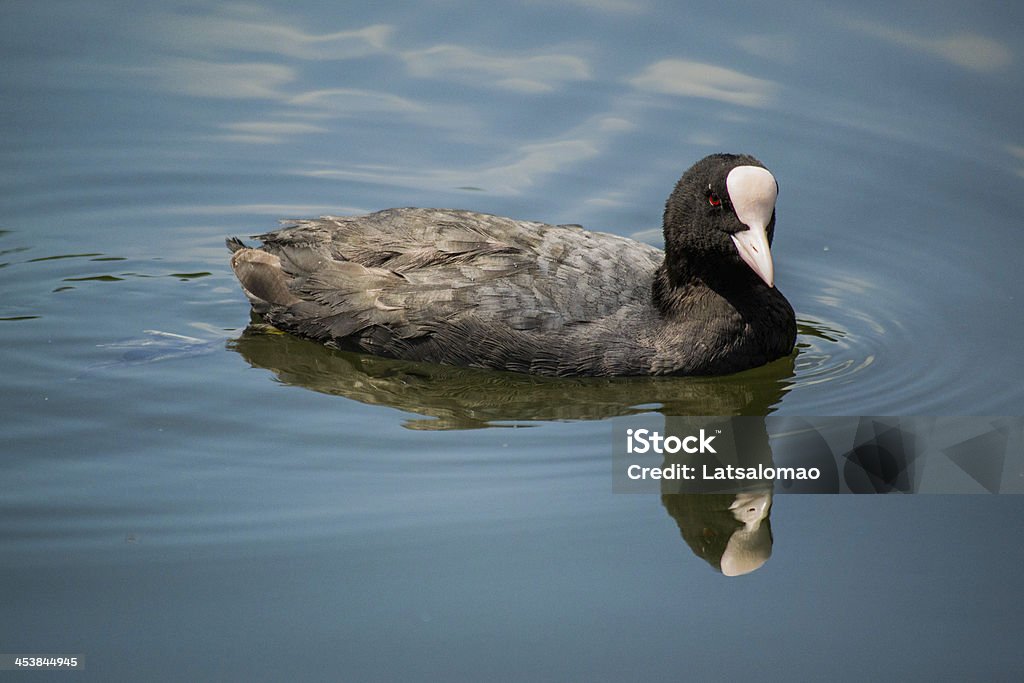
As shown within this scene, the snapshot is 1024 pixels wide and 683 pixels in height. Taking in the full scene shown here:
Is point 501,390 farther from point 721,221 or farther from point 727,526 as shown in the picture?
point 727,526

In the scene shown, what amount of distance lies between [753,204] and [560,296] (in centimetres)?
109

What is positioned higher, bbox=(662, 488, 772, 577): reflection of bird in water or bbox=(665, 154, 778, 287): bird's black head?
bbox=(665, 154, 778, 287): bird's black head

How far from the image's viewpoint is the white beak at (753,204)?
23.1 ft

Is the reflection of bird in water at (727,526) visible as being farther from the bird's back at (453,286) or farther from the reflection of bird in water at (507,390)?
the bird's back at (453,286)

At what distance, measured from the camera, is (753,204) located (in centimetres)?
706

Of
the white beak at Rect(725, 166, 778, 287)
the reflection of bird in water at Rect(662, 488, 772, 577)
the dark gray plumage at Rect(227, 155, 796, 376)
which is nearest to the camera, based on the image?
the reflection of bird in water at Rect(662, 488, 772, 577)

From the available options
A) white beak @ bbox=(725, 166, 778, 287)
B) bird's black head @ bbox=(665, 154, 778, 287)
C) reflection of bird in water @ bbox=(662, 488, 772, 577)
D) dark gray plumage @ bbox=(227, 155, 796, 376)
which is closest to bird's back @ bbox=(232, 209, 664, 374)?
dark gray plumage @ bbox=(227, 155, 796, 376)

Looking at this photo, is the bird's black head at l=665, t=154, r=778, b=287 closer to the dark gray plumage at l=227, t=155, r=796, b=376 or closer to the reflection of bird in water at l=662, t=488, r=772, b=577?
the dark gray plumage at l=227, t=155, r=796, b=376

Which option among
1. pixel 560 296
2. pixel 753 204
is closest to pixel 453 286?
pixel 560 296

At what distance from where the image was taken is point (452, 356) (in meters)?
7.50

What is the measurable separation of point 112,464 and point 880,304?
448 cm

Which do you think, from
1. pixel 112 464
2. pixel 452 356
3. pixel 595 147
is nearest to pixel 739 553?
pixel 452 356

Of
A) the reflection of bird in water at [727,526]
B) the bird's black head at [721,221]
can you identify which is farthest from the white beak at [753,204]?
the reflection of bird in water at [727,526]

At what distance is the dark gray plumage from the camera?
7.32m
